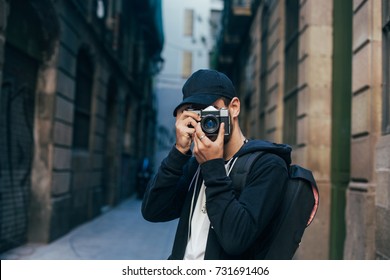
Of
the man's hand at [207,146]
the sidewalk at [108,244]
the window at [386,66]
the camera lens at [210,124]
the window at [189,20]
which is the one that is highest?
the window at [189,20]

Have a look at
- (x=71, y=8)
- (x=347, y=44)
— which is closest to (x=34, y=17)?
(x=71, y=8)

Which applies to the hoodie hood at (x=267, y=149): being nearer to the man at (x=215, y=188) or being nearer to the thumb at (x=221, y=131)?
the man at (x=215, y=188)

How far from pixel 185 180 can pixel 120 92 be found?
39.0 ft

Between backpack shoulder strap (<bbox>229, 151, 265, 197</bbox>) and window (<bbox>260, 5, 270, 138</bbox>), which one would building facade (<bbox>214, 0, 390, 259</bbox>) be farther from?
backpack shoulder strap (<bbox>229, 151, 265, 197</bbox>)

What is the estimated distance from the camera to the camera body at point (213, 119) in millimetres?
1538

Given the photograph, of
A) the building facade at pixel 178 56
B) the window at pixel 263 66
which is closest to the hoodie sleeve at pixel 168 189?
the window at pixel 263 66

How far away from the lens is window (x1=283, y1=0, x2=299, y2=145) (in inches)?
263

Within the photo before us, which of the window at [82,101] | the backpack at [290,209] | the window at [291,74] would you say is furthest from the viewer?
the window at [82,101]

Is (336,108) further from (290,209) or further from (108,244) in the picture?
(290,209)

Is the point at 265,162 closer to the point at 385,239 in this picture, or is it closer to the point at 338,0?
the point at 385,239

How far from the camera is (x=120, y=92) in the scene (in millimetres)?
13352

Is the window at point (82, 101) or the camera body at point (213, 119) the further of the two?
the window at point (82, 101)

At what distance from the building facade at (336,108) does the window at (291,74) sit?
0.06 ft

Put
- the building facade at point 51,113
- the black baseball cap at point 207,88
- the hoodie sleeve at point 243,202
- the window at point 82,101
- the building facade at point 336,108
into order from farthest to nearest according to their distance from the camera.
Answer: the window at point 82,101 < the building facade at point 51,113 < the building facade at point 336,108 < the black baseball cap at point 207,88 < the hoodie sleeve at point 243,202
